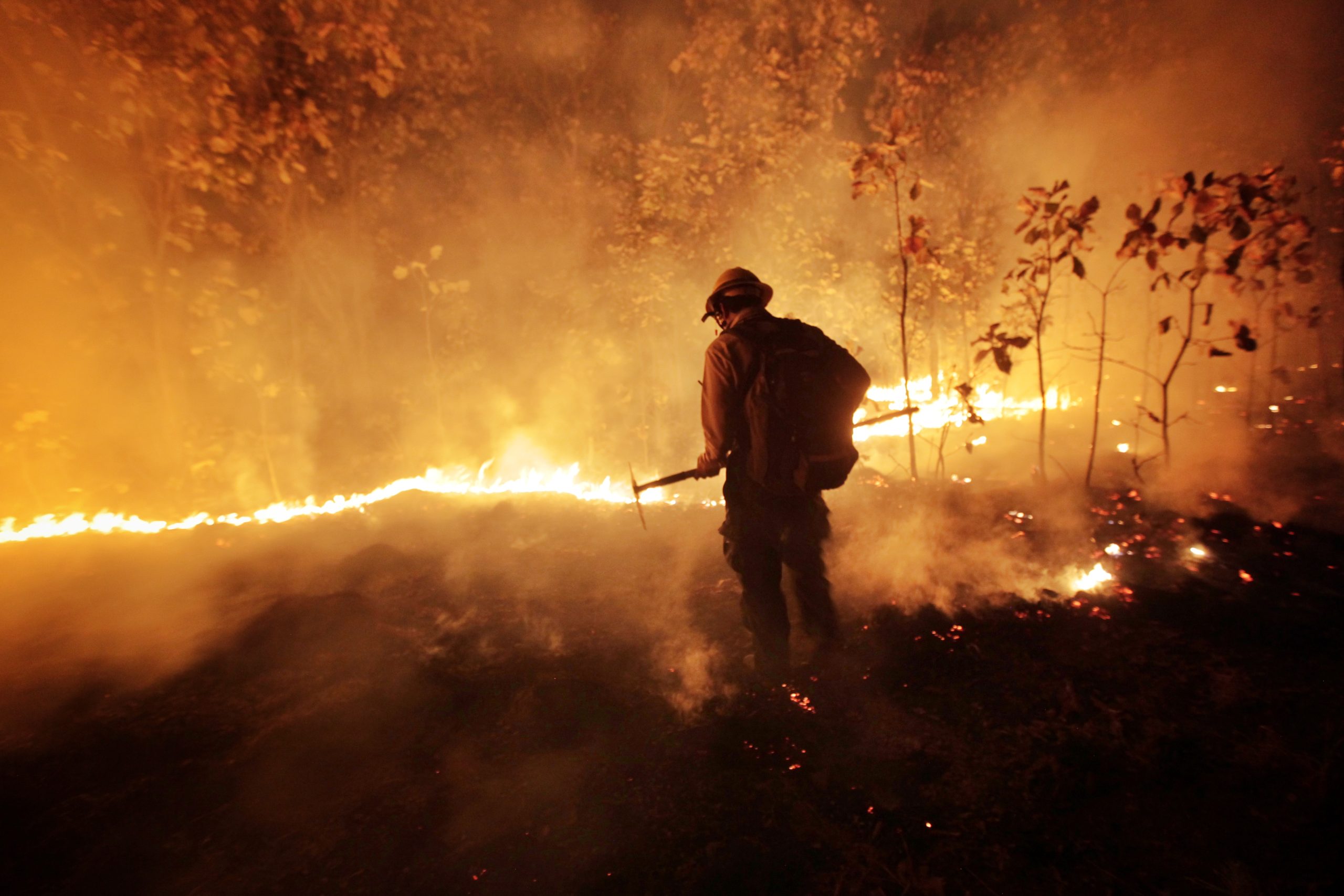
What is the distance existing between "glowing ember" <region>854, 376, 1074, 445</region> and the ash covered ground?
6.07 meters

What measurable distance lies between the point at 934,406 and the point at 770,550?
11076 mm

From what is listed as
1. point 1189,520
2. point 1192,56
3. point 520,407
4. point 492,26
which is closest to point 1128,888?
point 1189,520

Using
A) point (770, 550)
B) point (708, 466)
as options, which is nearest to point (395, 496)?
point (708, 466)

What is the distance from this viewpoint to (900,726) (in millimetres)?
3125

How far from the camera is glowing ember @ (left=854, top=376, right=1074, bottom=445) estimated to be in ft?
38.2

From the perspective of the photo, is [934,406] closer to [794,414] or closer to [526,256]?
[526,256]

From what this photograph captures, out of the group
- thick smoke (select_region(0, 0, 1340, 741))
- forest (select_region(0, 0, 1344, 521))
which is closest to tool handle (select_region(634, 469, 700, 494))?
thick smoke (select_region(0, 0, 1340, 741))

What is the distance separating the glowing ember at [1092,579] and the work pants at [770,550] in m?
2.20

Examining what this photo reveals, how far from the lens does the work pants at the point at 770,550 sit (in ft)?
11.8

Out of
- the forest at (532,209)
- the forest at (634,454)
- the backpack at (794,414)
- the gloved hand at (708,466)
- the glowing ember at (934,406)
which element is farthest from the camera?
the glowing ember at (934,406)

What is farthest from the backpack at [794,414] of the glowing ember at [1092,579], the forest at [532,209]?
the forest at [532,209]

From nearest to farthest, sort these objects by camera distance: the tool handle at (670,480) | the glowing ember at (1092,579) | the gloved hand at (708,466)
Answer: the gloved hand at (708,466) → the tool handle at (670,480) → the glowing ember at (1092,579)

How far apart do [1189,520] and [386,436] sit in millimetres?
13291

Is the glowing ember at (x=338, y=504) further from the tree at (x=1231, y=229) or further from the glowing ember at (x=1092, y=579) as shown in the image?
the tree at (x=1231, y=229)
